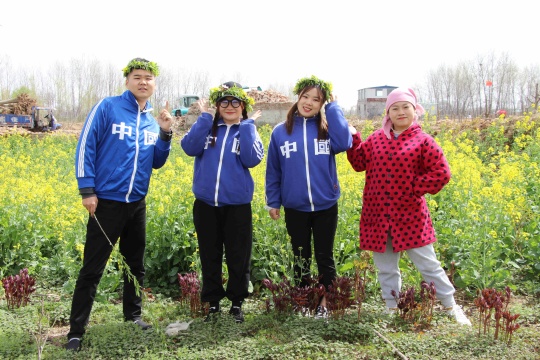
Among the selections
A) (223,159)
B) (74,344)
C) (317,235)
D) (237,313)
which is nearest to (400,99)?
(317,235)

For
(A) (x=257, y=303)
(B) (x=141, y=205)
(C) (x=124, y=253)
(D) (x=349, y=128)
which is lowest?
(A) (x=257, y=303)

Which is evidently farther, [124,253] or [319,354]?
[124,253]

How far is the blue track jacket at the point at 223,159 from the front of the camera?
3535 millimetres

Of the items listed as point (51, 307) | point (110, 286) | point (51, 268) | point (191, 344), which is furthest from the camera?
point (51, 268)

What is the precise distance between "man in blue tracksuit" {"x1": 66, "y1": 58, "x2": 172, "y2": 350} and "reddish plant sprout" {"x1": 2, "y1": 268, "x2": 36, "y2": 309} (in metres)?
1.03

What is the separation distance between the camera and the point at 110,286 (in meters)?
4.47

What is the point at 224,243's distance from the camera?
3.74m

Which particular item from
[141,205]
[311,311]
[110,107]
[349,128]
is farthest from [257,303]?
[110,107]

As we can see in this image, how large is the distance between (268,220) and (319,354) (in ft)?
6.10

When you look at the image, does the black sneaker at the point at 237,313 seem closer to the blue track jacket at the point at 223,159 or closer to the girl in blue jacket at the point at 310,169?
the girl in blue jacket at the point at 310,169

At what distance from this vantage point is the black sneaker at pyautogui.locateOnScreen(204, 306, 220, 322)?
11.9 ft

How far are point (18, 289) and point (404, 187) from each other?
3.26 metres

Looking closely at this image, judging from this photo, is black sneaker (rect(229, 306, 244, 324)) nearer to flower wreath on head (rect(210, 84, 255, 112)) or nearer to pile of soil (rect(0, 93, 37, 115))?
flower wreath on head (rect(210, 84, 255, 112))

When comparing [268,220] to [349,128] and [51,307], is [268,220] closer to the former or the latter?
[349,128]
